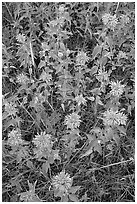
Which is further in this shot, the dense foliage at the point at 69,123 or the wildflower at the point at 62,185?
the dense foliage at the point at 69,123

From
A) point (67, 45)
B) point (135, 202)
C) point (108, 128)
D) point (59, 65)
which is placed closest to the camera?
point (108, 128)

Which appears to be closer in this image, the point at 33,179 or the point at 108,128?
the point at 108,128

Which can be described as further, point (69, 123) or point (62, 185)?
point (69, 123)

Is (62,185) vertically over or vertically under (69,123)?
under

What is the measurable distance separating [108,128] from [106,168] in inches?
27.5

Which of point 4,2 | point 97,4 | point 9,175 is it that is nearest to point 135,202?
point 9,175

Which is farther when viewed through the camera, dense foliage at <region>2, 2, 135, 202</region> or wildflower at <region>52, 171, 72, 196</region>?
dense foliage at <region>2, 2, 135, 202</region>

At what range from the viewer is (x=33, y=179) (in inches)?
110

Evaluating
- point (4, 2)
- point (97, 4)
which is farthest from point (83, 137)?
point (4, 2)

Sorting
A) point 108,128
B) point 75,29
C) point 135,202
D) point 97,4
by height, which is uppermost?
point 97,4

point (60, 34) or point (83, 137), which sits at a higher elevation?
point (60, 34)

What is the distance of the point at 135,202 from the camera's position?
266cm

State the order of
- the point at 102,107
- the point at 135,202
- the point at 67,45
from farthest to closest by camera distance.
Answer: the point at 67,45, the point at 102,107, the point at 135,202

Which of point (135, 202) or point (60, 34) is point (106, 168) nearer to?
point (135, 202)
